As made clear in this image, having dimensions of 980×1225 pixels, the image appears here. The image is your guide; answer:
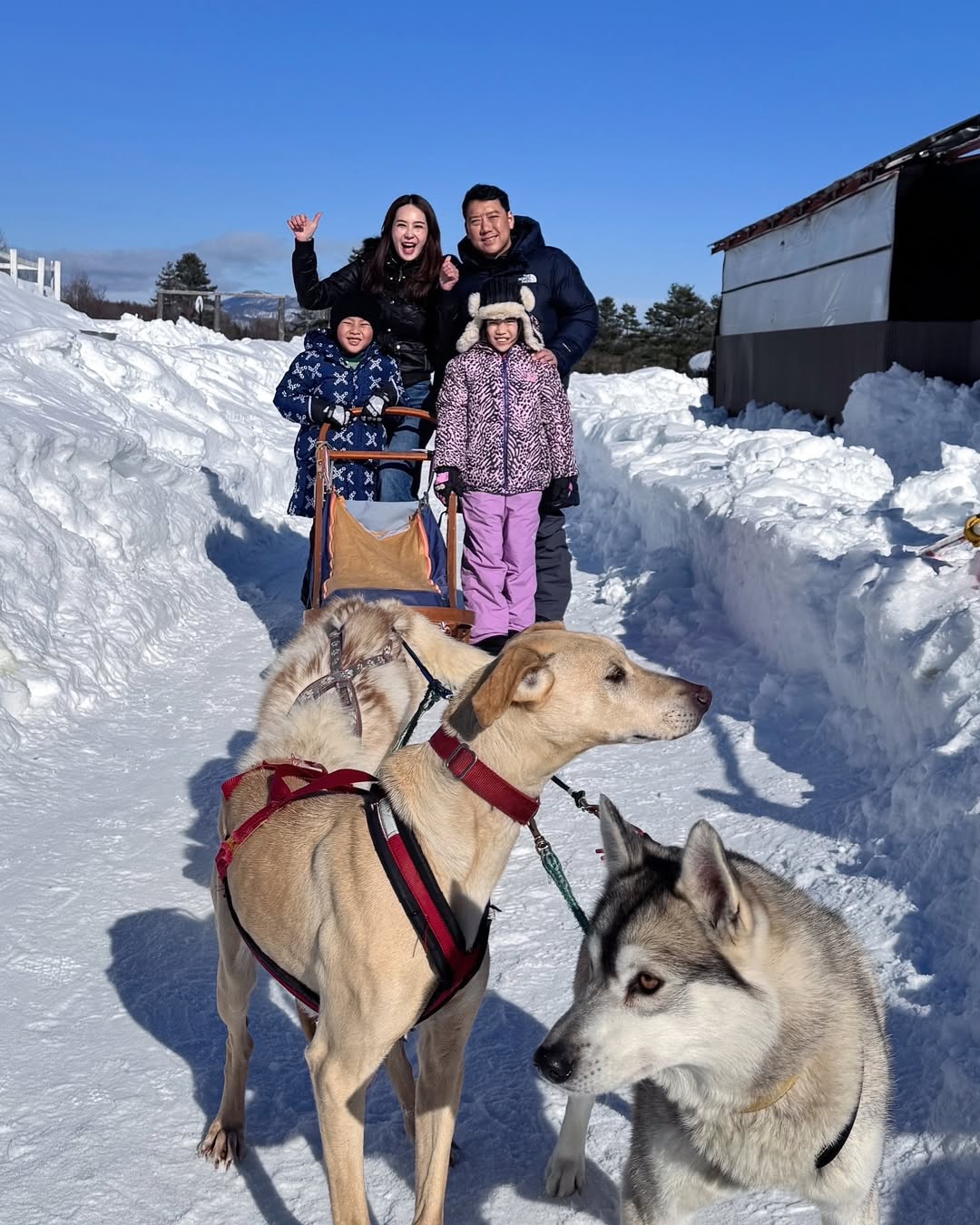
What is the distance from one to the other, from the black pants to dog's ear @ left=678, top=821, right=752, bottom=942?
4848 millimetres

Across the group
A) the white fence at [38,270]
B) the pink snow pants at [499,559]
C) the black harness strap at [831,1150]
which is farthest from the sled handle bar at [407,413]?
the white fence at [38,270]

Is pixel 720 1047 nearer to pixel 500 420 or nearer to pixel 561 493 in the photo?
pixel 500 420

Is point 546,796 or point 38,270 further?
point 38,270

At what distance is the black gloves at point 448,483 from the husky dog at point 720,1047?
14.4 ft

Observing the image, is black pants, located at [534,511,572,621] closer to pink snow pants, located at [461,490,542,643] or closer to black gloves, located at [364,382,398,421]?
pink snow pants, located at [461,490,542,643]

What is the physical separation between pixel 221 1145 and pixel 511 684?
151 centimetres

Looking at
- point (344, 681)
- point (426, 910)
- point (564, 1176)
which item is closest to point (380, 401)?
point (344, 681)

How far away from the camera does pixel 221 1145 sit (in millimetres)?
2967

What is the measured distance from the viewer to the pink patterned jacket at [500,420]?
652 centimetres

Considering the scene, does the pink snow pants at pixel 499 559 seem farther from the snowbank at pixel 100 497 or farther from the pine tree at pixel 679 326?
the pine tree at pixel 679 326

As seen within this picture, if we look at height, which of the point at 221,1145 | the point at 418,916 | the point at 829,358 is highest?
the point at 829,358

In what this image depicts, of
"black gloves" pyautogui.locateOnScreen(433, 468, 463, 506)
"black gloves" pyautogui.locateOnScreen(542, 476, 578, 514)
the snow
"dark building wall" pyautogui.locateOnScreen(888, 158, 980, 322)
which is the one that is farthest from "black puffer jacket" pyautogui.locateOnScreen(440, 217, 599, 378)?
"dark building wall" pyautogui.locateOnScreen(888, 158, 980, 322)

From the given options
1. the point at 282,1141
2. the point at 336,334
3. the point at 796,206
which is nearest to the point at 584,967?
the point at 282,1141

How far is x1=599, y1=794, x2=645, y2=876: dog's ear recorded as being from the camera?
8.52ft
